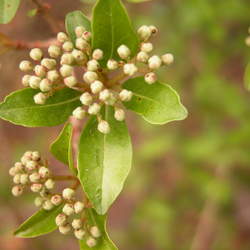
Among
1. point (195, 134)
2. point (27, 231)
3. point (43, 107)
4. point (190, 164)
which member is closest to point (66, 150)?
point (43, 107)

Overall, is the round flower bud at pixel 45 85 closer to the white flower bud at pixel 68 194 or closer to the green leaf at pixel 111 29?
the green leaf at pixel 111 29

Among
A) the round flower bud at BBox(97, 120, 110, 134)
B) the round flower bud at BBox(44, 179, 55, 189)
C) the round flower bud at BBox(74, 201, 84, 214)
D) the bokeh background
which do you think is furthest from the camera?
the bokeh background

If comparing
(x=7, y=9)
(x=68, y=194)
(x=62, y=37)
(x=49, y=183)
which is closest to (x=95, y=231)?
(x=68, y=194)

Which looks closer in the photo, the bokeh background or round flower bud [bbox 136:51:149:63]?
round flower bud [bbox 136:51:149:63]

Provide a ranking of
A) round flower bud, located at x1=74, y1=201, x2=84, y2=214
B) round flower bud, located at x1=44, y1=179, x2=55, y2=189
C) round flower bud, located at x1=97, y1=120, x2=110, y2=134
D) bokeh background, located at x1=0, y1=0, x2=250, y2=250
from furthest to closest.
A: bokeh background, located at x1=0, y1=0, x2=250, y2=250 < round flower bud, located at x1=44, y1=179, x2=55, y2=189 < round flower bud, located at x1=74, y1=201, x2=84, y2=214 < round flower bud, located at x1=97, y1=120, x2=110, y2=134

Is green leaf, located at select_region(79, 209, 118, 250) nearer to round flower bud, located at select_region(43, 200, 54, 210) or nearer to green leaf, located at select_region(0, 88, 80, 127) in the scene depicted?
round flower bud, located at select_region(43, 200, 54, 210)

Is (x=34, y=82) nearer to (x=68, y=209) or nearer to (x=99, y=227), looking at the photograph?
(x=68, y=209)

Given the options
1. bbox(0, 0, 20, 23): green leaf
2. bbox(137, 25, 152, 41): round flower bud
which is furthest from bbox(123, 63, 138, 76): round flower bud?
bbox(0, 0, 20, 23): green leaf

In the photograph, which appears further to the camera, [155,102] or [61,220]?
[61,220]
